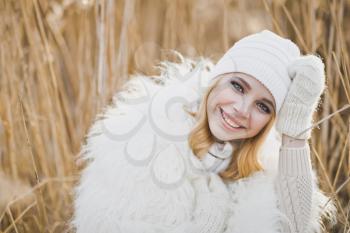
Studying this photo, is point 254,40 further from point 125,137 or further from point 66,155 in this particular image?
point 66,155

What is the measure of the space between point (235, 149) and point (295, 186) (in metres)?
0.14

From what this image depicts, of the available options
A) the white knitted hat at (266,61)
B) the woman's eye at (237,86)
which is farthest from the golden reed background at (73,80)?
the woman's eye at (237,86)

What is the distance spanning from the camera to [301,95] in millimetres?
968

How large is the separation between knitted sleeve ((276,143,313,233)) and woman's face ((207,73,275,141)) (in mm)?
81

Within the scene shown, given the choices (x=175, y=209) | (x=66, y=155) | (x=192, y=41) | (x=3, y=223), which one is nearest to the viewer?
(x=175, y=209)

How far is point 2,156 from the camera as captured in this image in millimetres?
1386

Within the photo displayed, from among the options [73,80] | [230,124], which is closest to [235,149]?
[230,124]

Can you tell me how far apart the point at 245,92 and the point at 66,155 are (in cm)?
63

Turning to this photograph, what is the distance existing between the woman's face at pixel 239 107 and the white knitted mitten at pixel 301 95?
1.3 inches

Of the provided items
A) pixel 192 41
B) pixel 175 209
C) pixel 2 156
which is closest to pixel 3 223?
pixel 2 156

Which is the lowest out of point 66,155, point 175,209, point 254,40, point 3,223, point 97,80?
point 3,223

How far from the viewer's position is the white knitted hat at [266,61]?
3.19 feet

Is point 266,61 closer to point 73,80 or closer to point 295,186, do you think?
point 295,186

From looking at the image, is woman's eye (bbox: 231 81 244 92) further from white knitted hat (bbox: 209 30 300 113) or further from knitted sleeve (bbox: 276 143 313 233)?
knitted sleeve (bbox: 276 143 313 233)
